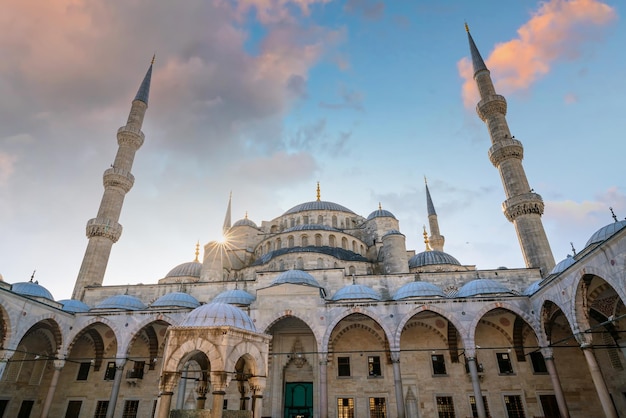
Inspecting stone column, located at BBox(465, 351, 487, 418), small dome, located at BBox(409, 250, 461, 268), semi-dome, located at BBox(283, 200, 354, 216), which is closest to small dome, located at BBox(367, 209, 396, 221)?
semi-dome, located at BBox(283, 200, 354, 216)

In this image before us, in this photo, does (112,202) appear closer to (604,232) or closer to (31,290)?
(31,290)

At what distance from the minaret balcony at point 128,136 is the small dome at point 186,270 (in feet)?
31.8

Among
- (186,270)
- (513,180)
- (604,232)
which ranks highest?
(513,180)

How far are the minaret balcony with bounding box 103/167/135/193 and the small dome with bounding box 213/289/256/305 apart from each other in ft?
39.5

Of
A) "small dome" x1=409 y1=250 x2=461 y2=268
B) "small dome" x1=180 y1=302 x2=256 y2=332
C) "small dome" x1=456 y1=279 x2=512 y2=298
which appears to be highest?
"small dome" x1=409 y1=250 x2=461 y2=268

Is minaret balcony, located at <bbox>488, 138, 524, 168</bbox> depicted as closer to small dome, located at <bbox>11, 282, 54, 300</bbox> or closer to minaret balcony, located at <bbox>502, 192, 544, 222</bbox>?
minaret balcony, located at <bbox>502, 192, 544, 222</bbox>

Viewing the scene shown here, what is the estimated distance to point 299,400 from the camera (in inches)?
678

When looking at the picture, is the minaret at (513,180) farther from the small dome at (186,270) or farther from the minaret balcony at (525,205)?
the small dome at (186,270)

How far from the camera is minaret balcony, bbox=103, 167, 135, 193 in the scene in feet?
81.6

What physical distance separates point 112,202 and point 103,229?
230 centimetres

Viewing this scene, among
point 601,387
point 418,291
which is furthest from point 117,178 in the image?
point 601,387

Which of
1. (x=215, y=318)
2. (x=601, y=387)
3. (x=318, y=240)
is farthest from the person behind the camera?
(x=318, y=240)

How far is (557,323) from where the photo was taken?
16641 millimetres

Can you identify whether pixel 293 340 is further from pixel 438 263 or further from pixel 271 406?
pixel 438 263
